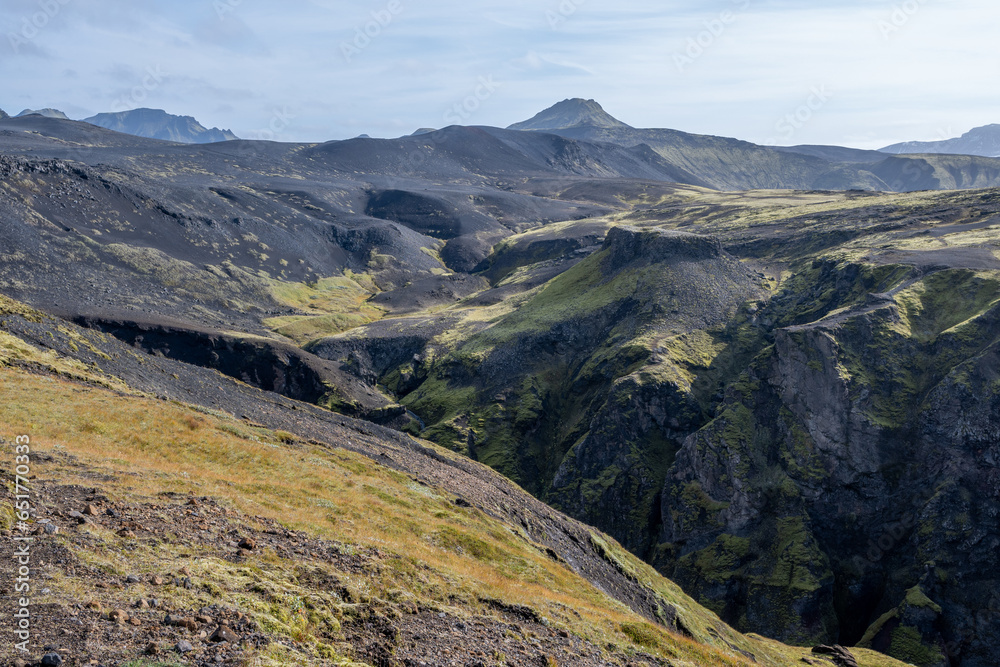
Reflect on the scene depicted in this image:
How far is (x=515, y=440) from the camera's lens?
257ft

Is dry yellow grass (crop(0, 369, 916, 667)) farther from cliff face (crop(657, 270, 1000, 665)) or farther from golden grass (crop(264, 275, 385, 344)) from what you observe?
golden grass (crop(264, 275, 385, 344))

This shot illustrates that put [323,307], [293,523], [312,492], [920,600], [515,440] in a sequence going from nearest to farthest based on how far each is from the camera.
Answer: [293,523], [312,492], [920,600], [515,440], [323,307]

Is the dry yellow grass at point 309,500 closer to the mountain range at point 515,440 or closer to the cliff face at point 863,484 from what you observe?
the mountain range at point 515,440

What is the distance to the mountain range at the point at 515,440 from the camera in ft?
58.9

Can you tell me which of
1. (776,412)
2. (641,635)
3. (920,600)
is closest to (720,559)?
(920,600)

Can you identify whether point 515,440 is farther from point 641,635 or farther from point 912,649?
point 641,635

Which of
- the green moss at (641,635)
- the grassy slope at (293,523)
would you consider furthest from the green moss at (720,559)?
the green moss at (641,635)

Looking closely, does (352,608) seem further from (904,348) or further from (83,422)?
(904,348)

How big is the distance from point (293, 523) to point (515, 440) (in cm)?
5728

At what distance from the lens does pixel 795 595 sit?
171 ft

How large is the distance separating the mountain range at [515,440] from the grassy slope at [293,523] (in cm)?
18

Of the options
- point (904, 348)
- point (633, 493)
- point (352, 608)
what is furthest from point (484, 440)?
point (352, 608)

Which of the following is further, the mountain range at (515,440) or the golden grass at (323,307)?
the golden grass at (323,307)

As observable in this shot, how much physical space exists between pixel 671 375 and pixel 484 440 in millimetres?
24037
